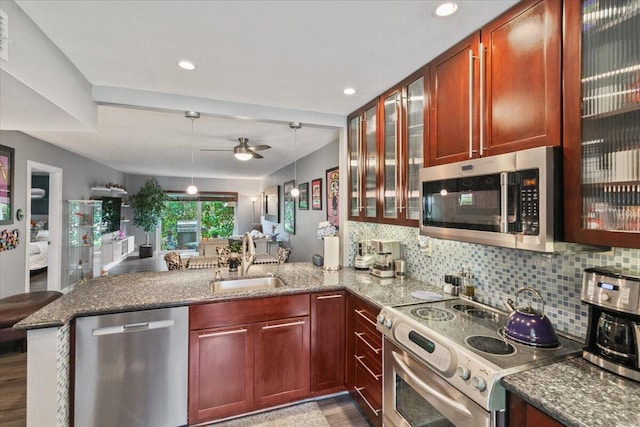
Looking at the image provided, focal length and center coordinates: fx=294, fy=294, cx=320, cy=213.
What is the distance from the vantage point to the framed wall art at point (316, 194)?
478cm

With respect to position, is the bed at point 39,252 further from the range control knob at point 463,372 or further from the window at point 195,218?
the range control knob at point 463,372

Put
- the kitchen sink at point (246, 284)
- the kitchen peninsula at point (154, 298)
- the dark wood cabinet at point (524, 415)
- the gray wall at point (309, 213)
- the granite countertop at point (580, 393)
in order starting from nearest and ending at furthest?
the granite countertop at point (580, 393) → the dark wood cabinet at point (524, 415) → the kitchen peninsula at point (154, 298) → the kitchen sink at point (246, 284) → the gray wall at point (309, 213)

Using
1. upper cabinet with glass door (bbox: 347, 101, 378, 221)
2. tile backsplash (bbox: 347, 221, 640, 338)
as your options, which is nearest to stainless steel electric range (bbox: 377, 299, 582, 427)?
tile backsplash (bbox: 347, 221, 640, 338)

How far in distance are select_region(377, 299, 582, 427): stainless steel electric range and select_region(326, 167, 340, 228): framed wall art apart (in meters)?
2.38

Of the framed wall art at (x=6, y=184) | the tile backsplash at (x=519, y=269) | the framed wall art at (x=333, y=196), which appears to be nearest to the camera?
the tile backsplash at (x=519, y=269)

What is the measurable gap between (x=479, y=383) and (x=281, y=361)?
150 cm

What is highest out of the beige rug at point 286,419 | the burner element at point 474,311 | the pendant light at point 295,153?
the pendant light at point 295,153

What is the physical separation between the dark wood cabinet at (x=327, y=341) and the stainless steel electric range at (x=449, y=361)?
0.63 metres

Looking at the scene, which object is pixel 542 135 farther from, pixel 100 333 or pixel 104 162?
pixel 104 162

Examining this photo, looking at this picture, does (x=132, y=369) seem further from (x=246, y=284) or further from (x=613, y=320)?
(x=613, y=320)

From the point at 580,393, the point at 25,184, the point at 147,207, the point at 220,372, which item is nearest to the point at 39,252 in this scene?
the point at 147,207

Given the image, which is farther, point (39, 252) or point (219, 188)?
point (219, 188)

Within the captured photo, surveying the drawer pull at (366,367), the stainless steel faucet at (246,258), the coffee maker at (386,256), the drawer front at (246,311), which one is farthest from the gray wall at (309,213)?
the drawer pull at (366,367)

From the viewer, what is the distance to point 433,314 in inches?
67.1
